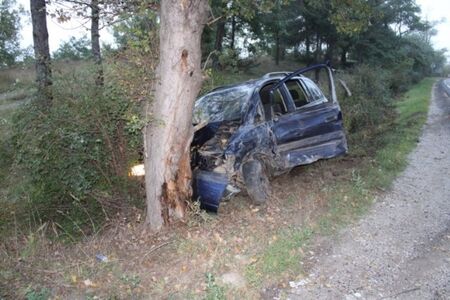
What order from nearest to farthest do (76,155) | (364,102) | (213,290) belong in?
(213,290)
(76,155)
(364,102)

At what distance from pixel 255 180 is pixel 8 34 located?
66.3 ft

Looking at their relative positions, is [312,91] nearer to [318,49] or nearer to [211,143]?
[211,143]

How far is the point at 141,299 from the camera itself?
374 cm

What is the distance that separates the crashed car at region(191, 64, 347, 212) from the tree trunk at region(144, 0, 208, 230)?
0.47m

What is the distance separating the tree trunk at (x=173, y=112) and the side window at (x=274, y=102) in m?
1.69

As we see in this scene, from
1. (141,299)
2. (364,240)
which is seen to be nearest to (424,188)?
(364,240)

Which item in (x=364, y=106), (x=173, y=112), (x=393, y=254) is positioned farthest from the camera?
(x=364, y=106)

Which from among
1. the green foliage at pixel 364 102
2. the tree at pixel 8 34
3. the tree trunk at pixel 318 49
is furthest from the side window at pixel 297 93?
the tree trunk at pixel 318 49

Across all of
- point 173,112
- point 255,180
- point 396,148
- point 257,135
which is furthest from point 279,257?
point 396,148

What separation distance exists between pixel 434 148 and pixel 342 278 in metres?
7.34

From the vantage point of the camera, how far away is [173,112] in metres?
4.63

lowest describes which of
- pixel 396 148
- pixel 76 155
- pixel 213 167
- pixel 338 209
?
pixel 338 209

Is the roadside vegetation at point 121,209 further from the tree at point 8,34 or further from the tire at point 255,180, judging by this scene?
the tree at point 8,34

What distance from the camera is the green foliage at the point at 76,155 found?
5.07 metres
